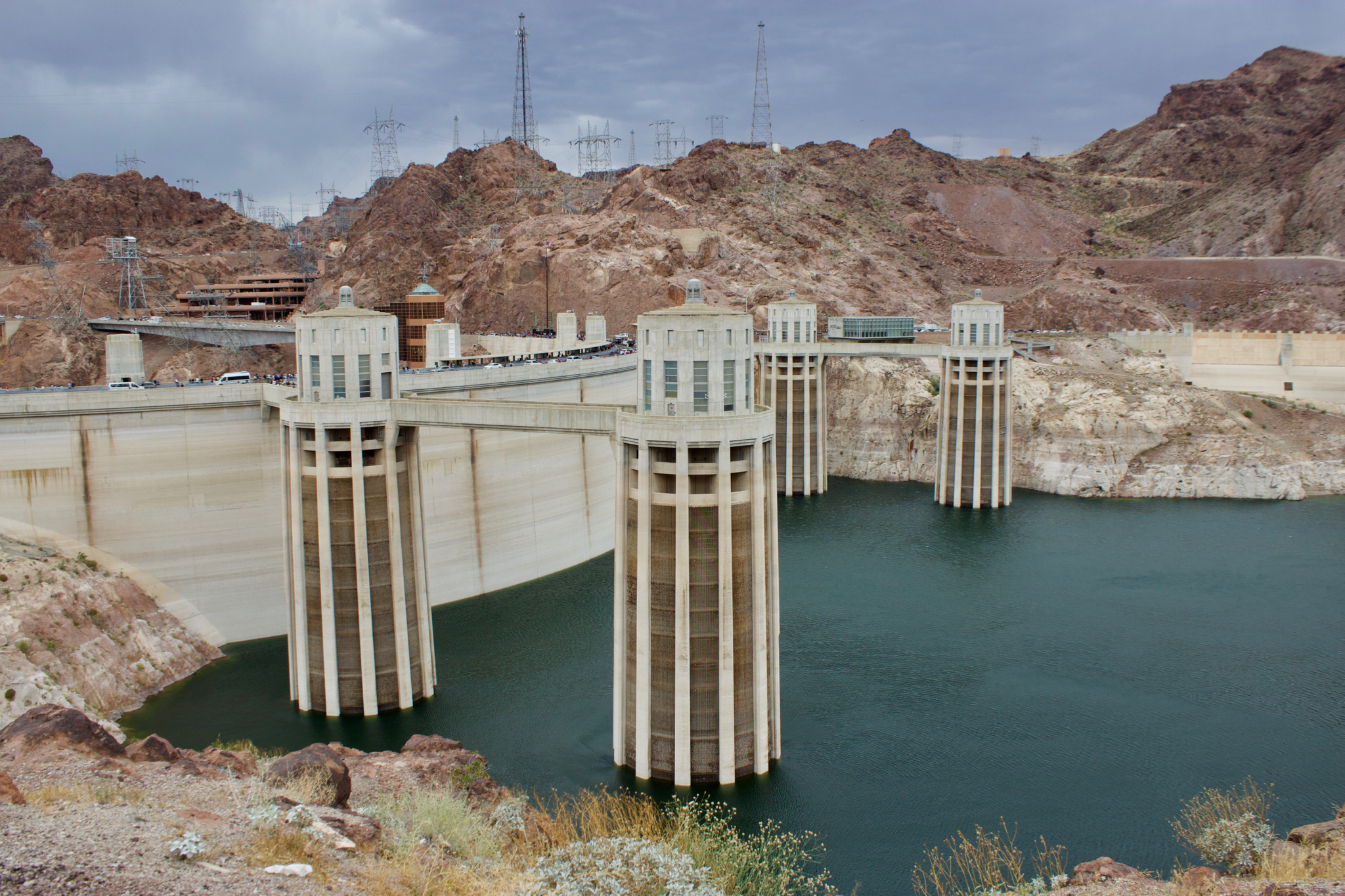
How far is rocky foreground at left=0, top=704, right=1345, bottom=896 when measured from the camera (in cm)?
1706

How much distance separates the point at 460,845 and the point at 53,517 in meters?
27.0

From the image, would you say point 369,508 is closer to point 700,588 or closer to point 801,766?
point 700,588

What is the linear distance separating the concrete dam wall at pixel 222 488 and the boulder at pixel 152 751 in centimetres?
1691

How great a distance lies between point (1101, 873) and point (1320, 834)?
5.21 m

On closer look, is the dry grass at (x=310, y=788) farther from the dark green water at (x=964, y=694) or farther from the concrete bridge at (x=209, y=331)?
the concrete bridge at (x=209, y=331)

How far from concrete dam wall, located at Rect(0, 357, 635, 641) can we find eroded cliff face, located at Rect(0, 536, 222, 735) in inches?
77.5

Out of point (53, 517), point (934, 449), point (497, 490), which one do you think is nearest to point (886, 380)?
point (934, 449)

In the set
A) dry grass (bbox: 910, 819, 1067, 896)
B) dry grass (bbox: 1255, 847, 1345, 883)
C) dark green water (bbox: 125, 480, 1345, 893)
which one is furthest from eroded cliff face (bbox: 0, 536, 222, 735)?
dry grass (bbox: 1255, 847, 1345, 883)

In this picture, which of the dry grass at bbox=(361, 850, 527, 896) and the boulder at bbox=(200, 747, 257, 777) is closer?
the dry grass at bbox=(361, 850, 527, 896)

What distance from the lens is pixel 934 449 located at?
87.1 m

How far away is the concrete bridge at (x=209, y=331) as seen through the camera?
297ft

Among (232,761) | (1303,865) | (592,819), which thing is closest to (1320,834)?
(1303,865)

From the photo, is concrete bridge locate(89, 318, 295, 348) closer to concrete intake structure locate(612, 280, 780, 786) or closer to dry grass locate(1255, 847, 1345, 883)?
concrete intake structure locate(612, 280, 780, 786)

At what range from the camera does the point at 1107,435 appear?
80.4m
